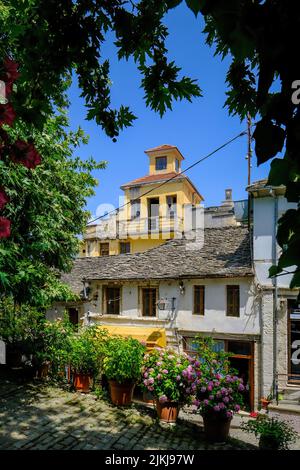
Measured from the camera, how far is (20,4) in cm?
221

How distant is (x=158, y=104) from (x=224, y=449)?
630 cm

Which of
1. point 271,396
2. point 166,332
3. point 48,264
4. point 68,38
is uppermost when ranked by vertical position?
point 68,38

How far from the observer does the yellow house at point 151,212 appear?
28.8 metres

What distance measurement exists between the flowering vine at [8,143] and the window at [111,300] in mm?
17419

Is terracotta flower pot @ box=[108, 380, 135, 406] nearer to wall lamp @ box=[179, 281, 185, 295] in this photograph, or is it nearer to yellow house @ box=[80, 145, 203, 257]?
wall lamp @ box=[179, 281, 185, 295]

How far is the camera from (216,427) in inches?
261

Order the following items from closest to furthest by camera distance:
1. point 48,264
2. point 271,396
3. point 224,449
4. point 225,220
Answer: point 224,449 < point 48,264 < point 271,396 < point 225,220

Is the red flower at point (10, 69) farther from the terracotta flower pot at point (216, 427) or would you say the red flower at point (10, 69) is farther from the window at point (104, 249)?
the window at point (104, 249)

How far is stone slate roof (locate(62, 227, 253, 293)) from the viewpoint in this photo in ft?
52.9

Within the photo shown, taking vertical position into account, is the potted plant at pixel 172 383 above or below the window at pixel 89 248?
below

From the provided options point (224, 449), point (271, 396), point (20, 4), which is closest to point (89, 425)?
point (224, 449)

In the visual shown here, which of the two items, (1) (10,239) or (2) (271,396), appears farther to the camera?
(2) (271,396)

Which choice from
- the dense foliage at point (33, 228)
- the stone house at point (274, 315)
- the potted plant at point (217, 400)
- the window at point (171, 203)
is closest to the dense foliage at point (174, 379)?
the potted plant at point (217, 400)

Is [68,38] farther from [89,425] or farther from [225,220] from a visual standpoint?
[225,220]
